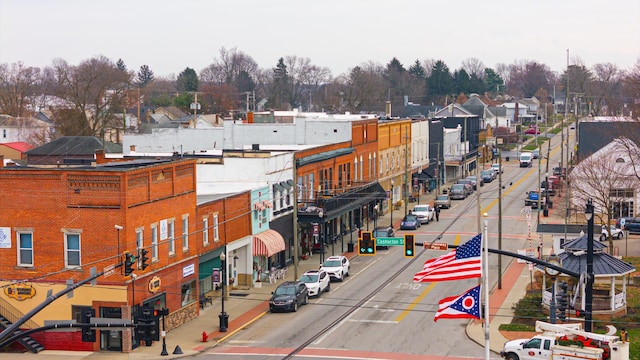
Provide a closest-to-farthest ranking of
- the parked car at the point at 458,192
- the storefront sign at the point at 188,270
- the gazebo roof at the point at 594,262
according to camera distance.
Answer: the gazebo roof at the point at 594,262 → the storefront sign at the point at 188,270 → the parked car at the point at 458,192

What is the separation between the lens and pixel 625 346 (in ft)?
120

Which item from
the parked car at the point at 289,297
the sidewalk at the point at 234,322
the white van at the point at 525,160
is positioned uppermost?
the white van at the point at 525,160

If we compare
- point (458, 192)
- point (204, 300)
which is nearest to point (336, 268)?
point (204, 300)

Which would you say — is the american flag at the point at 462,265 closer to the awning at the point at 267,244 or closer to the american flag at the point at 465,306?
the american flag at the point at 465,306

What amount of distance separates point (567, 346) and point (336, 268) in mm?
24228

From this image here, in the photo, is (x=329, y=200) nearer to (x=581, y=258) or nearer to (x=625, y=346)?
(x=581, y=258)

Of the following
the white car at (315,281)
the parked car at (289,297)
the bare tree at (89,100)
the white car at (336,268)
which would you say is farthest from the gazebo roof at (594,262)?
the bare tree at (89,100)

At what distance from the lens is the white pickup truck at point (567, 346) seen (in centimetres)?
3666

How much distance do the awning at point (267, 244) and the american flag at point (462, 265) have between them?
26.6 meters

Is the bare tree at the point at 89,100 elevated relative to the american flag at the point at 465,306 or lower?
elevated

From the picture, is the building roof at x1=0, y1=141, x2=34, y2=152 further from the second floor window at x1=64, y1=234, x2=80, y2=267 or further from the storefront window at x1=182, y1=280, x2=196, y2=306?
the second floor window at x1=64, y1=234, x2=80, y2=267

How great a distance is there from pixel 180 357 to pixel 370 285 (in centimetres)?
1908

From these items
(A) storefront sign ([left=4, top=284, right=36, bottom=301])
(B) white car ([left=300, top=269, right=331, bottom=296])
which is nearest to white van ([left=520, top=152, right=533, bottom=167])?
(B) white car ([left=300, top=269, right=331, bottom=296])

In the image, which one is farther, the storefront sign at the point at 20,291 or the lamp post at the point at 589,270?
the storefront sign at the point at 20,291
